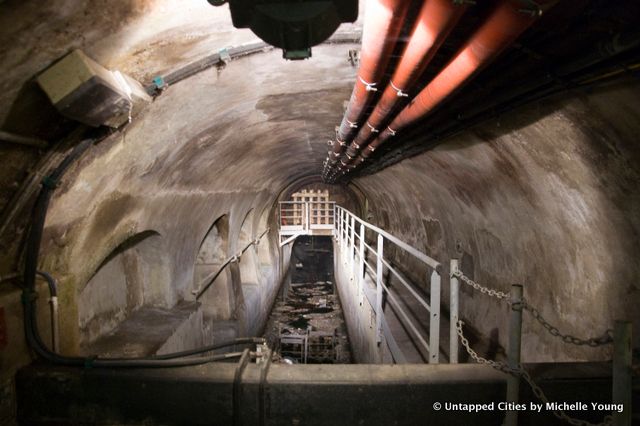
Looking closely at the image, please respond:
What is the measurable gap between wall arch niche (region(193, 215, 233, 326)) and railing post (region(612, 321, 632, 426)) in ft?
25.4

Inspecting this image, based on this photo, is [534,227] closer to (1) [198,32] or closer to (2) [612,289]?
(2) [612,289]

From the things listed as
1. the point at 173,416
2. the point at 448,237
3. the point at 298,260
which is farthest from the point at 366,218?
the point at 173,416

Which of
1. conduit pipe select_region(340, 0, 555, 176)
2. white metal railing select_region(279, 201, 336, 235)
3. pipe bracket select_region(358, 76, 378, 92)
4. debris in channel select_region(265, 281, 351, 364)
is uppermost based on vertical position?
pipe bracket select_region(358, 76, 378, 92)

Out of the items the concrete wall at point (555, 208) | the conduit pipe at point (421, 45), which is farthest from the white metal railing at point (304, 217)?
the conduit pipe at point (421, 45)

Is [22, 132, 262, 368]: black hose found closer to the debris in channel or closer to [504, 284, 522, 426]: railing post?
[504, 284, 522, 426]: railing post

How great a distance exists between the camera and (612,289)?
11.0 feet

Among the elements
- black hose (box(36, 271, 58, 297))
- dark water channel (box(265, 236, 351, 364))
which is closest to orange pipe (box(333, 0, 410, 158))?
black hose (box(36, 271, 58, 297))

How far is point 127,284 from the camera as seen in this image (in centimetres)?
604

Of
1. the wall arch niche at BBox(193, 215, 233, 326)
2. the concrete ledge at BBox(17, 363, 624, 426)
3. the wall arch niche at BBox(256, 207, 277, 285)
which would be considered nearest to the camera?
the concrete ledge at BBox(17, 363, 624, 426)

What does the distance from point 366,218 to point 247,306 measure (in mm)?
9102

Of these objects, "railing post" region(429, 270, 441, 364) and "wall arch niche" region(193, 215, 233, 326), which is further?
"wall arch niche" region(193, 215, 233, 326)

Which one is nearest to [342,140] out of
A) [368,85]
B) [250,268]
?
[368,85]

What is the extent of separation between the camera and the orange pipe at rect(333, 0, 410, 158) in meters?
1.78

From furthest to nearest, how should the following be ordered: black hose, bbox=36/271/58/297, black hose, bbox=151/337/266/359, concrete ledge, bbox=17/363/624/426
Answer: black hose, bbox=36/271/58/297 < black hose, bbox=151/337/266/359 < concrete ledge, bbox=17/363/624/426
